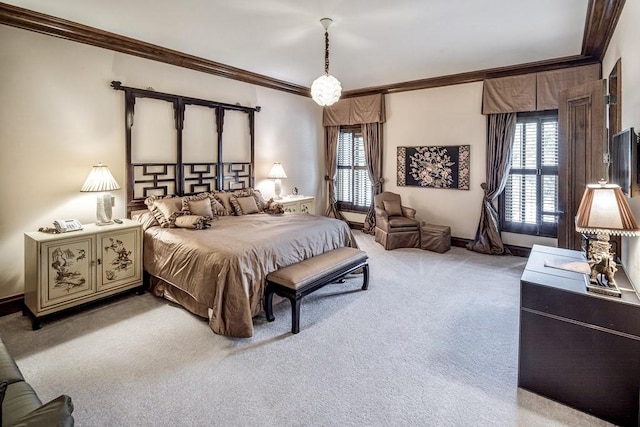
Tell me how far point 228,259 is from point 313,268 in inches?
32.2

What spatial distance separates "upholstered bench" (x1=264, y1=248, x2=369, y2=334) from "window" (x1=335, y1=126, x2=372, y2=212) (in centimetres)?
364

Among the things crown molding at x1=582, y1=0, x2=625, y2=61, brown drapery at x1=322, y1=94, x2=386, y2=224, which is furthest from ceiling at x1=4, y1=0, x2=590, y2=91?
brown drapery at x1=322, y1=94, x2=386, y2=224

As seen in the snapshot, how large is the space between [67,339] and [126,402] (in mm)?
1228

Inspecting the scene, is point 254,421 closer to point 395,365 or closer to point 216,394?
point 216,394

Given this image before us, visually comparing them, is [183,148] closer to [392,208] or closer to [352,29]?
[352,29]

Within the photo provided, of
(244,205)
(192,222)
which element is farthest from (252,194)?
(192,222)

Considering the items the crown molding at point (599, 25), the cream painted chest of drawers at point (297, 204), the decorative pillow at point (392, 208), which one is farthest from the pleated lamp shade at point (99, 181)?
the crown molding at point (599, 25)

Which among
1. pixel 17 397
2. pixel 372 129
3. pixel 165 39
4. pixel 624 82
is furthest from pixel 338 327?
pixel 372 129

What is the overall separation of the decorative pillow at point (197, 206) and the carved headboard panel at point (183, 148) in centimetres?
58

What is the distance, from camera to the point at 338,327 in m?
3.26

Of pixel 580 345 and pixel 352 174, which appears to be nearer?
pixel 580 345

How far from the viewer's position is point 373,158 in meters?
7.07

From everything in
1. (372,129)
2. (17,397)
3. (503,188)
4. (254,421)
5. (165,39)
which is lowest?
(254,421)

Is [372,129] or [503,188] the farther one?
[372,129]
